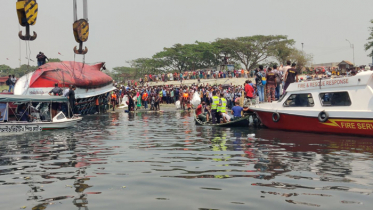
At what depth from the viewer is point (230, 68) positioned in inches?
2403

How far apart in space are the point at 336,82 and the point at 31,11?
47.7 ft

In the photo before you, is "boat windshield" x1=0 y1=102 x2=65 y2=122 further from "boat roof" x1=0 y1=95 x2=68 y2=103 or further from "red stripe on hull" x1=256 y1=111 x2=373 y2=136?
"red stripe on hull" x1=256 y1=111 x2=373 y2=136

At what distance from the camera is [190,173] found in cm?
918

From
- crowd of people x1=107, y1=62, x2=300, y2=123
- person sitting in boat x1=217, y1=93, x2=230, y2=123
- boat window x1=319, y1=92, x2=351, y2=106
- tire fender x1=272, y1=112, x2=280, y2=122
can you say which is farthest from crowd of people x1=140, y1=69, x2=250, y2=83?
boat window x1=319, y1=92, x2=351, y2=106

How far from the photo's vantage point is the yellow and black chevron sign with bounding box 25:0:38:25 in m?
20.6

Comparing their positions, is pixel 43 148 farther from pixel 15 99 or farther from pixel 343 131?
pixel 343 131

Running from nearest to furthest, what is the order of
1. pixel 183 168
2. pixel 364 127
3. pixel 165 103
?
pixel 183 168 → pixel 364 127 → pixel 165 103

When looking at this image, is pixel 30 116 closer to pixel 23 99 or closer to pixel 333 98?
pixel 23 99

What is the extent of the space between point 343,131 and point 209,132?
5294 mm

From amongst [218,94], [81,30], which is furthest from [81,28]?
[218,94]

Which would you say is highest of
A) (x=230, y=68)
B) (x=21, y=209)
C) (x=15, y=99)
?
(x=230, y=68)

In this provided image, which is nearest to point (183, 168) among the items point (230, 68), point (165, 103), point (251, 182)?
point (251, 182)

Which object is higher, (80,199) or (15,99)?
(15,99)

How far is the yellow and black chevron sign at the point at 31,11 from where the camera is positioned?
20.6 metres
